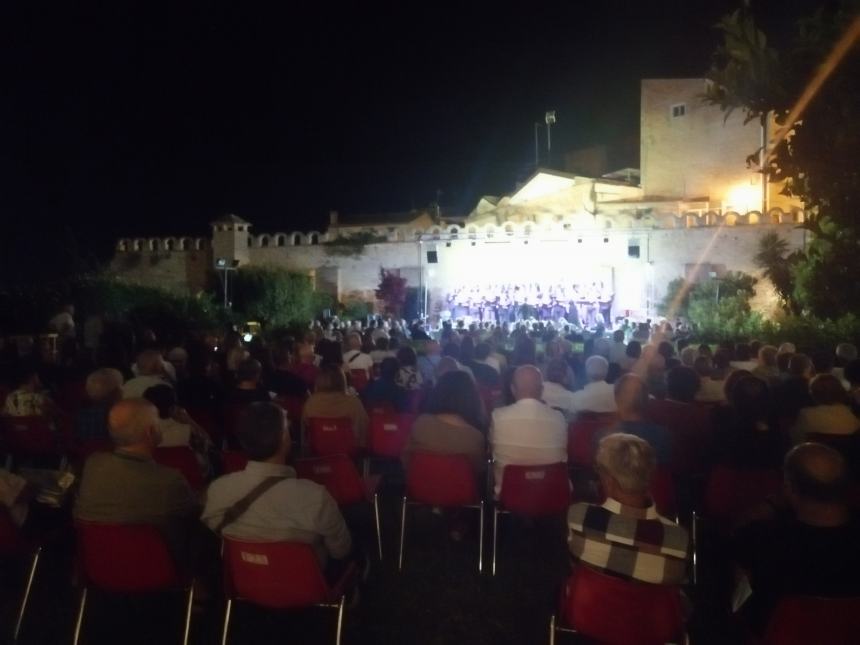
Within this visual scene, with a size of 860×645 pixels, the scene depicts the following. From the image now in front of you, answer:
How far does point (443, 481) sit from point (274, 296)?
77.1 feet

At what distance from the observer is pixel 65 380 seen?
671 centimetres

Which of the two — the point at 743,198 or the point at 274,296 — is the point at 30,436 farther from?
the point at 743,198

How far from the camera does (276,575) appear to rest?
272 centimetres

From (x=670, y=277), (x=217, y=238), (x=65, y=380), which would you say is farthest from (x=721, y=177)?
(x=65, y=380)

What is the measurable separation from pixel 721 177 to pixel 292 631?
2876cm

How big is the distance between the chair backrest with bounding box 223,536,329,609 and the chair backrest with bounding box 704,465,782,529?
206 centimetres

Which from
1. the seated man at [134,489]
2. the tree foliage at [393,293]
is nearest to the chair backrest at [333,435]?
the seated man at [134,489]

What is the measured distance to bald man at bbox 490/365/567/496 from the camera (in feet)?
13.8

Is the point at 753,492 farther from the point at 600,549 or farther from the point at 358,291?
the point at 358,291

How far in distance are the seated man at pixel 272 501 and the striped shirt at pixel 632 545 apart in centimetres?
97

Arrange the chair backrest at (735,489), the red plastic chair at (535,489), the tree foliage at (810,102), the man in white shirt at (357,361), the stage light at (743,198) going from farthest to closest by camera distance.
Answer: the stage light at (743,198)
the man in white shirt at (357,361)
the tree foliage at (810,102)
the red plastic chair at (535,489)
the chair backrest at (735,489)

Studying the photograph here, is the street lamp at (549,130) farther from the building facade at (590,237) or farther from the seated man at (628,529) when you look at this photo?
the seated man at (628,529)

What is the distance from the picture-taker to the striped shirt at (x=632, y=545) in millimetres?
2379

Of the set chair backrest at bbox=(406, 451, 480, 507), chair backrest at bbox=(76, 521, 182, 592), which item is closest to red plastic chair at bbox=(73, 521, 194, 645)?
chair backrest at bbox=(76, 521, 182, 592)
